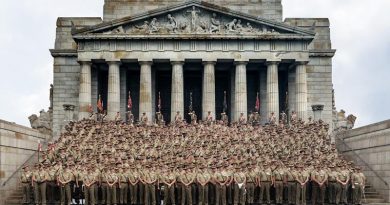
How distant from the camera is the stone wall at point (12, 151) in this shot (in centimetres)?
3425

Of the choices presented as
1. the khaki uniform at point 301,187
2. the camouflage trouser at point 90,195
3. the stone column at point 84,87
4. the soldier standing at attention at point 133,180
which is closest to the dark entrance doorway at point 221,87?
the stone column at point 84,87

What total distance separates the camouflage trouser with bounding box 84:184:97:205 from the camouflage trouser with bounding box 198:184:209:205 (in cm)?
538

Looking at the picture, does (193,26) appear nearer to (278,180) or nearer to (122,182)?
(278,180)

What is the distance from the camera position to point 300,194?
3144cm

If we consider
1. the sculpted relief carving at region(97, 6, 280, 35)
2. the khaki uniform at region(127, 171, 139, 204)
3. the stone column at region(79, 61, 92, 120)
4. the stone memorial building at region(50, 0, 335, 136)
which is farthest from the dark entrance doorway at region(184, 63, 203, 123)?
the khaki uniform at region(127, 171, 139, 204)

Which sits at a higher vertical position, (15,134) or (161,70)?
(161,70)

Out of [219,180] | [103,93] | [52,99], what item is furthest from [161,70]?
[219,180]

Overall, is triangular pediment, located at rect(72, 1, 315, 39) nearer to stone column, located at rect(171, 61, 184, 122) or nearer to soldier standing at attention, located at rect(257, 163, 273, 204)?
stone column, located at rect(171, 61, 184, 122)

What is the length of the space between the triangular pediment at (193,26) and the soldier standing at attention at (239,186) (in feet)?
77.1

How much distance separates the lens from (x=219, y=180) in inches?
1200

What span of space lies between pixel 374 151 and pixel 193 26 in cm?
2221

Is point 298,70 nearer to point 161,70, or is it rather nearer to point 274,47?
point 274,47

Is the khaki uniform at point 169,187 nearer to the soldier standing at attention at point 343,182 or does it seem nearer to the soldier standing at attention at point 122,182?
the soldier standing at attention at point 122,182

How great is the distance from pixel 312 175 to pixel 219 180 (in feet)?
16.0
